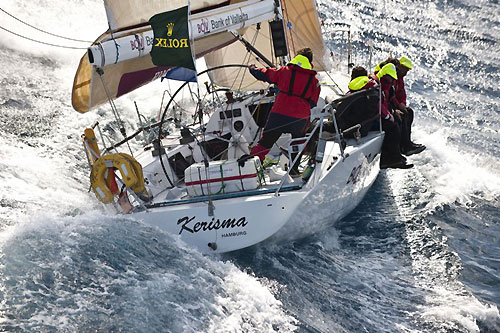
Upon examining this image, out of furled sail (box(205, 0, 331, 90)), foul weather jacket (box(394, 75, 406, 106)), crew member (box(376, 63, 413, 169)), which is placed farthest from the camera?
furled sail (box(205, 0, 331, 90))

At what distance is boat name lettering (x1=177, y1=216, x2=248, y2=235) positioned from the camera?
4848 mm

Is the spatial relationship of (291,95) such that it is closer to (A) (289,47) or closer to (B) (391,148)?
(B) (391,148)

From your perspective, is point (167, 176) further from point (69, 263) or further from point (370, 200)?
point (370, 200)

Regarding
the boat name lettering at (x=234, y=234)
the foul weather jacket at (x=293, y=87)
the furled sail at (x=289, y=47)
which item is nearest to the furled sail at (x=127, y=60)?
the foul weather jacket at (x=293, y=87)

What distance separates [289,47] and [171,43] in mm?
3710

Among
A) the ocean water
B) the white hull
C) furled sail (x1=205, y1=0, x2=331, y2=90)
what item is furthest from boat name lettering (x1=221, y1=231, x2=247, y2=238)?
furled sail (x1=205, y1=0, x2=331, y2=90)

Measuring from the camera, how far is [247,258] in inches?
195

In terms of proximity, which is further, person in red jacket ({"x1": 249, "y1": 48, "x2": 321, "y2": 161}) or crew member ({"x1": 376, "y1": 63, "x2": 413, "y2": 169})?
crew member ({"x1": 376, "y1": 63, "x2": 413, "y2": 169})

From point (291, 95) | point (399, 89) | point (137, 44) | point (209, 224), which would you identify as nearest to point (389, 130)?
point (399, 89)

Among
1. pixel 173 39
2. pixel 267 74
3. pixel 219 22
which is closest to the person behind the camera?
pixel 173 39

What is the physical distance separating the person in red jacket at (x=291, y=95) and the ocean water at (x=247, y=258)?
41.5 inches

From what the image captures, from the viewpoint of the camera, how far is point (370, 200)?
669 centimetres

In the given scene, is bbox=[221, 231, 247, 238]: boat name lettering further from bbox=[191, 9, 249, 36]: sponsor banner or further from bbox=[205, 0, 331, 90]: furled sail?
bbox=[205, 0, 331, 90]: furled sail

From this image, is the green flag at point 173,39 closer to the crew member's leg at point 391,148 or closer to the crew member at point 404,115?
the crew member's leg at point 391,148
